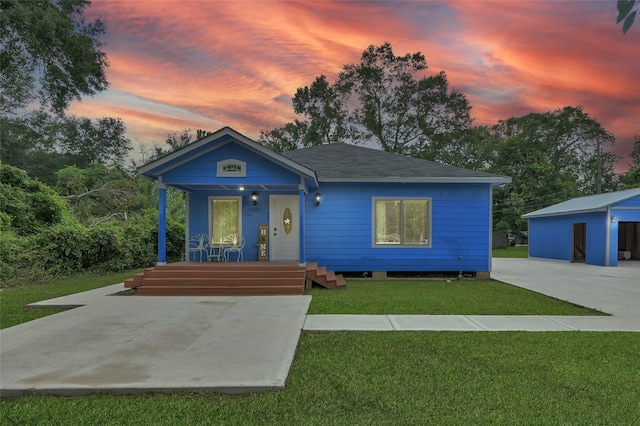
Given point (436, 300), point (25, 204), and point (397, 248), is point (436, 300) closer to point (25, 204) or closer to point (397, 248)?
point (397, 248)

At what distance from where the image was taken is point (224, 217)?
34.2 feet

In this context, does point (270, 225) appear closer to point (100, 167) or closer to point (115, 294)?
point (115, 294)

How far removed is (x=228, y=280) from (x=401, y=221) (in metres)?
5.27

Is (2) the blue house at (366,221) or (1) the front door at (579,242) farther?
(1) the front door at (579,242)

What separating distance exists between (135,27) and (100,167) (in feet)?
56.7

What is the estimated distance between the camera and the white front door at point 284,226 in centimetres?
1034

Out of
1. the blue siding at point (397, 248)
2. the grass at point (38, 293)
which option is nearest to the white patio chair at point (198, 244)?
the grass at point (38, 293)

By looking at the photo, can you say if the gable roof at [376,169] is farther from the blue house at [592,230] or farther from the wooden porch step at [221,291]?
the blue house at [592,230]

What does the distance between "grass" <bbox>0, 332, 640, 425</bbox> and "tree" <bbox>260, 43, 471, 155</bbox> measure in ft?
88.2

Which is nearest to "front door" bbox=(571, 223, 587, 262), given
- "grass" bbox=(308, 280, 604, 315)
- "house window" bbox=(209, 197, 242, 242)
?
"grass" bbox=(308, 280, 604, 315)

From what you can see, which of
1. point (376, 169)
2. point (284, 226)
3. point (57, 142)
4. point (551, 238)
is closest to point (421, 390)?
point (284, 226)

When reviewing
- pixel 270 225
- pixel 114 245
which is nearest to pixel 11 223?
pixel 114 245

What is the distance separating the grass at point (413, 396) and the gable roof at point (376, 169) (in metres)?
6.38

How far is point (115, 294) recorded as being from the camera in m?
7.87
